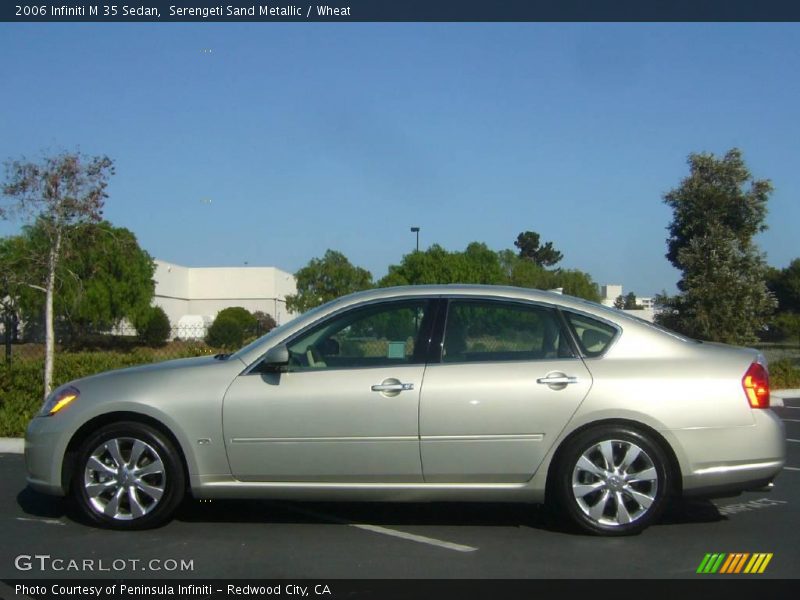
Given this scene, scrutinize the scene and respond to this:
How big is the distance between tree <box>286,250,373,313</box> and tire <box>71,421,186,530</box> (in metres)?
46.5

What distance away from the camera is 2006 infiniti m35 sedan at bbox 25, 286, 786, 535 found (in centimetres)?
537

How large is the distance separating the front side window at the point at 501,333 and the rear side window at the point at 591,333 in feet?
0.30

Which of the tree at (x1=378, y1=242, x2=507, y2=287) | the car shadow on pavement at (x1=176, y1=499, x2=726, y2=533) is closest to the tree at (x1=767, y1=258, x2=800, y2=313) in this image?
the tree at (x1=378, y1=242, x2=507, y2=287)

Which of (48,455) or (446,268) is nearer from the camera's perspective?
(48,455)

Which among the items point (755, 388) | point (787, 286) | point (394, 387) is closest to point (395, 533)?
point (394, 387)

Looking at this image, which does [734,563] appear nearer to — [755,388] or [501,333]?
[755,388]

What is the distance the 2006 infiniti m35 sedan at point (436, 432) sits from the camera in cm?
537

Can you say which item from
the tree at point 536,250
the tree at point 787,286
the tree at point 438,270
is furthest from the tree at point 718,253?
the tree at point 536,250

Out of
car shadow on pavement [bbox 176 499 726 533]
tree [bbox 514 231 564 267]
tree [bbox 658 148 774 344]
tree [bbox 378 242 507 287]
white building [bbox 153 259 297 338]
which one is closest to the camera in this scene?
car shadow on pavement [bbox 176 499 726 533]

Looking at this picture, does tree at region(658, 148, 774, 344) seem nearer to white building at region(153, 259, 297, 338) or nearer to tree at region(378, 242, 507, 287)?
tree at region(378, 242, 507, 287)

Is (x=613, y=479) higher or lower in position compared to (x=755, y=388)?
lower

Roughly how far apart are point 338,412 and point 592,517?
5.69 feet

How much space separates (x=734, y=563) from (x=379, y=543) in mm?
2109

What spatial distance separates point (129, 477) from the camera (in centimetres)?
548
